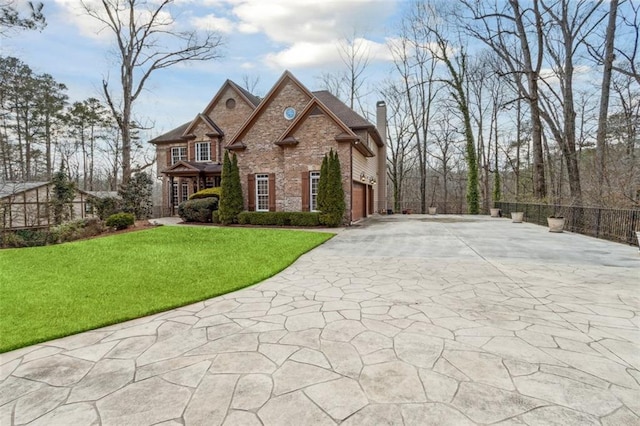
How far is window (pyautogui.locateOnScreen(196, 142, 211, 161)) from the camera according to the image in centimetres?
2161

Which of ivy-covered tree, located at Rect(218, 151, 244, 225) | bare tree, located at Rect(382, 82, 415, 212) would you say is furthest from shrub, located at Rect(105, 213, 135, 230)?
bare tree, located at Rect(382, 82, 415, 212)

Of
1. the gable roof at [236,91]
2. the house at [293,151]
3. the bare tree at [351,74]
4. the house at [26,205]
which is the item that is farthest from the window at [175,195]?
the bare tree at [351,74]

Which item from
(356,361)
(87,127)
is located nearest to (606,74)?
(356,361)

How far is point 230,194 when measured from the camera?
15672mm

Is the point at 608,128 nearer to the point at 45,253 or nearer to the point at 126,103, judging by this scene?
the point at 45,253

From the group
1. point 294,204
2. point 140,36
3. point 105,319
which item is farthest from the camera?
point 140,36

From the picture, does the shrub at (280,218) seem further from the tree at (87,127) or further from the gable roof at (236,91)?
the tree at (87,127)

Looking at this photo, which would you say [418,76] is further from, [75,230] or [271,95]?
[75,230]

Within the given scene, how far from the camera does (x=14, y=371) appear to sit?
2.68 m

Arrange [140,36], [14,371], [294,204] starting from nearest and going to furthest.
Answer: [14,371], [294,204], [140,36]

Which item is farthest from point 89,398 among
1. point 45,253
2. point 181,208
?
point 181,208

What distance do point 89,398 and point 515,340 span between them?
3.78 metres

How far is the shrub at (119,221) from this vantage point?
13.7 m

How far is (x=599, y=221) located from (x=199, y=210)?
16.8 metres
